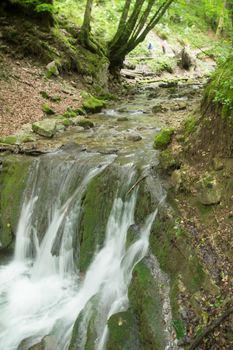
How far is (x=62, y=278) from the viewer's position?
6.67 metres

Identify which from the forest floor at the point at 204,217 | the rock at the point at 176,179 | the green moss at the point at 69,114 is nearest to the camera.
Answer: the forest floor at the point at 204,217

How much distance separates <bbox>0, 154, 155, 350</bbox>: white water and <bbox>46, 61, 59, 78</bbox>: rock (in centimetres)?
672

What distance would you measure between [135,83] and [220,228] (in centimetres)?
1696

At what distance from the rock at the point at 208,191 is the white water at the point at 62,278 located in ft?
2.86

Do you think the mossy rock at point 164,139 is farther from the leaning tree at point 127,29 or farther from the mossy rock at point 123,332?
the leaning tree at point 127,29

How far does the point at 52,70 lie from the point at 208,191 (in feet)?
32.5

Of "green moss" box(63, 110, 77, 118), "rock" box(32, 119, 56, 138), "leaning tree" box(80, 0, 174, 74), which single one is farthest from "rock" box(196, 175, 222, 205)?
"leaning tree" box(80, 0, 174, 74)

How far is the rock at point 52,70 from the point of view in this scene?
529 inches

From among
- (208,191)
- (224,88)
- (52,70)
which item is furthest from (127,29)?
(208,191)

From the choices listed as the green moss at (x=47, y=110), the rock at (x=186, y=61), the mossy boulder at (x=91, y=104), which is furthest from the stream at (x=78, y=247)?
the rock at (x=186, y=61)

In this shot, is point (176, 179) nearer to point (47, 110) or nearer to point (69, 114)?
point (69, 114)

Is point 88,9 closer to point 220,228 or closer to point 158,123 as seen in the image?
point 158,123

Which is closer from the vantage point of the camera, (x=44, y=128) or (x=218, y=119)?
(x=218, y=119)

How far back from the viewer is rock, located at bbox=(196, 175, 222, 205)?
512cm
